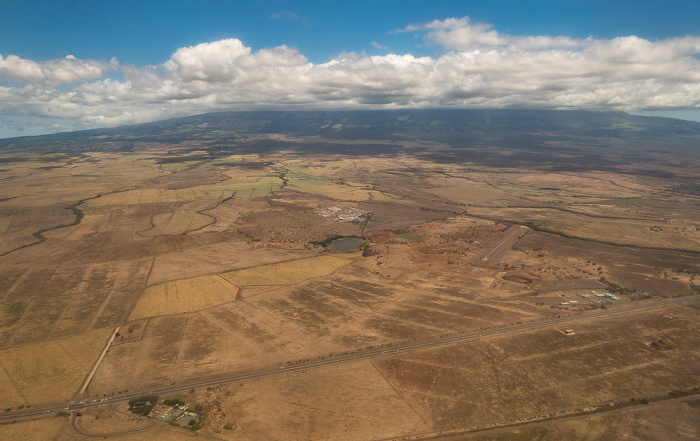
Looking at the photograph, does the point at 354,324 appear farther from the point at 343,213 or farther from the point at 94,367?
the point at 343,213

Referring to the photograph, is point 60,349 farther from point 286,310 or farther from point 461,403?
point 461,403

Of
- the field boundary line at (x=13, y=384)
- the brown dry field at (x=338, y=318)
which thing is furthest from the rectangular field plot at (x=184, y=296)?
the field boundary line at (x=13, y=384)

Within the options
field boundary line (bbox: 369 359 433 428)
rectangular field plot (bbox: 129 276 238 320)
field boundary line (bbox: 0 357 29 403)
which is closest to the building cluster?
rectangular field plot (bbox: 129 276 238 320)

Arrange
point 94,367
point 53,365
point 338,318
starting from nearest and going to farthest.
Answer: point 94,367 < point 53,365 < point 338,318

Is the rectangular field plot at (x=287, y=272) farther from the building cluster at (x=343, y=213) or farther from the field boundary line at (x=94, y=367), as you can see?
the building cluster at (x=343, y=213)

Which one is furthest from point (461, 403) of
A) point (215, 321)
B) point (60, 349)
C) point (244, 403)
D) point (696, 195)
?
point (696, 195)

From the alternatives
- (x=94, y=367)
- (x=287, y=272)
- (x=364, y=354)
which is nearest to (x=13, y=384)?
(x=94, y=367)

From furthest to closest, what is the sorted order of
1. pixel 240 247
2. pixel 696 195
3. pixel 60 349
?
pixel 696 195 → pixel 240 247 → pixel 60 349
